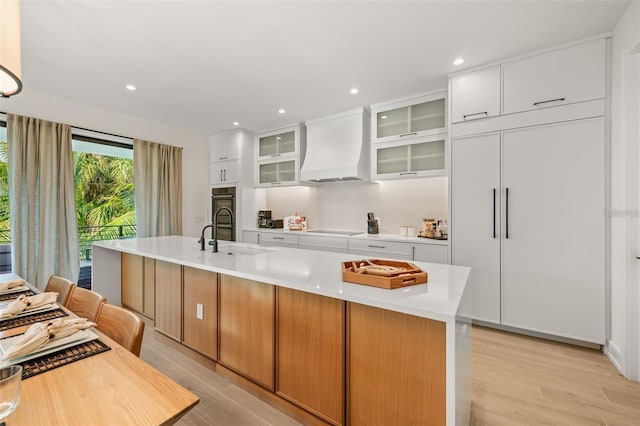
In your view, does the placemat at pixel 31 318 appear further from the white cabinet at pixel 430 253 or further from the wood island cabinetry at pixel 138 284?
the white cabinet at pixel 430 253

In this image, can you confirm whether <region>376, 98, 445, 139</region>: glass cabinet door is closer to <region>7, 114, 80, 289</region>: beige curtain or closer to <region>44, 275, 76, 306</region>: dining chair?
<region>44, 275, 76, 306</region>: dining chair

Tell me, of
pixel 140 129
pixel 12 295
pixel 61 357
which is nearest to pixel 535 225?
pixel 61 357

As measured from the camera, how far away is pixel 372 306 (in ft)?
4.00

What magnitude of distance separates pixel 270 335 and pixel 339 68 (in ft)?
7.95

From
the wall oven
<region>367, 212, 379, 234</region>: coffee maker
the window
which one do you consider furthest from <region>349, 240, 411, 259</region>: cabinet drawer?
the window

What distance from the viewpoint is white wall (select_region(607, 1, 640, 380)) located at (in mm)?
1934

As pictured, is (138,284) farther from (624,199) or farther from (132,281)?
(624,199)

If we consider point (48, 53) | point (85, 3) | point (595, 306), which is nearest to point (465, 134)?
point (595, 306)

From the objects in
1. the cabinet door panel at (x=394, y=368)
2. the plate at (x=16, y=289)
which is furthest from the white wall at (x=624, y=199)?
the plate at (x=16, y=289)

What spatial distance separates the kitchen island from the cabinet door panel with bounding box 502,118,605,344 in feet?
4.38

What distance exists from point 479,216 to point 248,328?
2324 millimetres

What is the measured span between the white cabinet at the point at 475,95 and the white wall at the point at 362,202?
0.96 metres

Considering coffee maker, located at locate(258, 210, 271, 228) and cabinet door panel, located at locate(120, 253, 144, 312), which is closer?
cabinet door panel, located at locate(120, 253, 144, 312)

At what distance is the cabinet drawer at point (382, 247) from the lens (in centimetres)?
319
